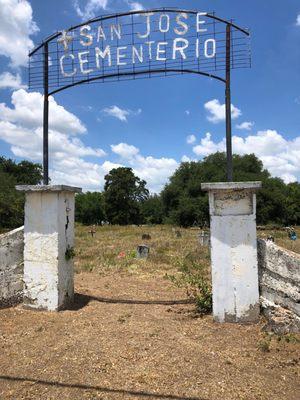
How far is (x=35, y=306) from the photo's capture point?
6227mm

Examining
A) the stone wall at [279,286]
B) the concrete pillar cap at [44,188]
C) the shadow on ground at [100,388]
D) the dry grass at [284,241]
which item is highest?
the concrete pillar cap at [44,188]

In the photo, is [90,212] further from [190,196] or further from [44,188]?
[44,188]

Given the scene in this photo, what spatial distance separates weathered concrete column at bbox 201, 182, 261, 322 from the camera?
5453mm

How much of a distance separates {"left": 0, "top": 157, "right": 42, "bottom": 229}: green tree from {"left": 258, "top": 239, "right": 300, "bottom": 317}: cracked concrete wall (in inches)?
896

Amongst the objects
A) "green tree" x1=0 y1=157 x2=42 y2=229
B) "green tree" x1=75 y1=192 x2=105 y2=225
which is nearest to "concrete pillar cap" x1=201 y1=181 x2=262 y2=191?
"green tree" x1=0 y1=157 x2=42 y2=229

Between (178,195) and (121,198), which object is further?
(121,198)

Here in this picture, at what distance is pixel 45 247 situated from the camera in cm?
625

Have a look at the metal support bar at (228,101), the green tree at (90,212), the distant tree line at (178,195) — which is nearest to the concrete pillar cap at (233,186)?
the metal support bar at (228,101)

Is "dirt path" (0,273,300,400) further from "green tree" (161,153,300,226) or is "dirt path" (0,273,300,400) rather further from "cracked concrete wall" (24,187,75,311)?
"green tree" (161,153,300,226)

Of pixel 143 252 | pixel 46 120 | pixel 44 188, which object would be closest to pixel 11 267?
pixel 44 188

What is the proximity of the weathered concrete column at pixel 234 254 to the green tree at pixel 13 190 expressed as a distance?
22440 millimetres

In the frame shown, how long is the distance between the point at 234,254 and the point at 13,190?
155 ft

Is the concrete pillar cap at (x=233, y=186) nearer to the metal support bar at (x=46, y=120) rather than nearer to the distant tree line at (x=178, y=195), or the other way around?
the metal support bar at (x=46, y=120)

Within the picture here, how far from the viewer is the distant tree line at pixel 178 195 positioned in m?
53.3
